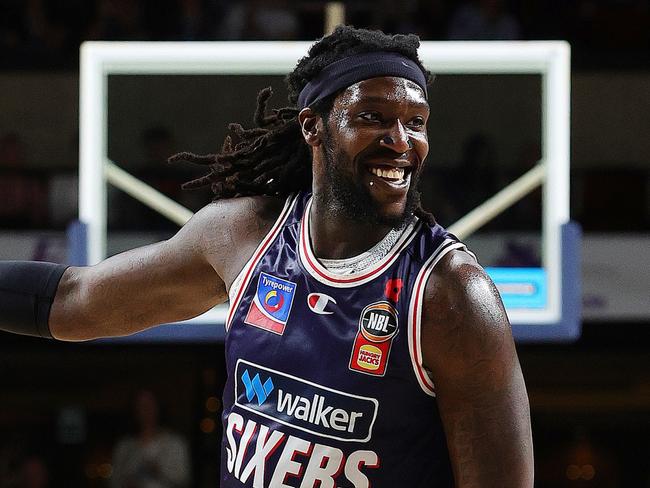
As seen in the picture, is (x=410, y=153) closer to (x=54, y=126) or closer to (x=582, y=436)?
(x=54, y=126)

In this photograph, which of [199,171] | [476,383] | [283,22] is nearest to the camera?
[476,383]

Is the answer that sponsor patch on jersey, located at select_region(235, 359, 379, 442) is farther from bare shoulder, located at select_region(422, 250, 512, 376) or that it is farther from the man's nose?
the man's nose

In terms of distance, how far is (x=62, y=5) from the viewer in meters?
8.80

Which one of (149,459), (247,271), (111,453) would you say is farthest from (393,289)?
(111,453)

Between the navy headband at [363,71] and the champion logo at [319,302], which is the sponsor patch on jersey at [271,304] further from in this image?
the navy headband at [363,71]

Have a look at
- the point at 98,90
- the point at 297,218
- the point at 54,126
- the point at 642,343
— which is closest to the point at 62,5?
the point at 54,126

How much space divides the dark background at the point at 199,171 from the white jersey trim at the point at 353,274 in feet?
10.2

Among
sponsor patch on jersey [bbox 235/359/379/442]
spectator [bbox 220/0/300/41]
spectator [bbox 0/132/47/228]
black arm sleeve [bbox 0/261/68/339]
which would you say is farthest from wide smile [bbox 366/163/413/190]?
spectator [bbox 0/132/47/228]

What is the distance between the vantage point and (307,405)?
245cm

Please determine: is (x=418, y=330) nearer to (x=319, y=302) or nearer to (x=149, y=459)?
(x=319, y=302)

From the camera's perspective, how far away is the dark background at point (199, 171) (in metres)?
6.27

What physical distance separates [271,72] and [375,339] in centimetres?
284

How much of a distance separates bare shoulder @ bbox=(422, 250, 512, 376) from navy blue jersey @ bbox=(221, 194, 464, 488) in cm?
3

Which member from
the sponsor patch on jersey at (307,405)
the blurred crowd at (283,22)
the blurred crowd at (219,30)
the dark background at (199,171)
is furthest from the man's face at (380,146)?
the blurred crowd at (283,22)
